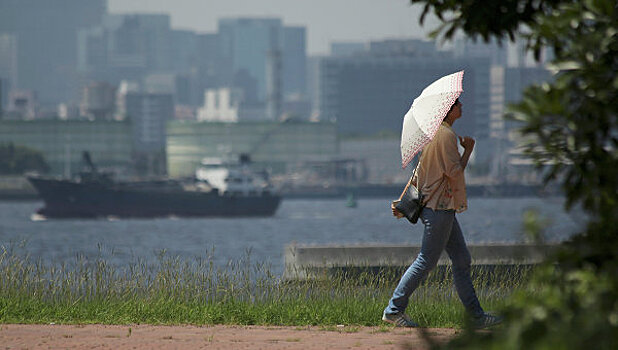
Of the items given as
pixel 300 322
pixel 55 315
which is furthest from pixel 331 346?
pixel 55 315

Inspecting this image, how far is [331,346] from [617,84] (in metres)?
3.24

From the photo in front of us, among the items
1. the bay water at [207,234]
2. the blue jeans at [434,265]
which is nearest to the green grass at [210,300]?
the blue jeans at [434,265]

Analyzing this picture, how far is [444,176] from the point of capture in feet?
23.5

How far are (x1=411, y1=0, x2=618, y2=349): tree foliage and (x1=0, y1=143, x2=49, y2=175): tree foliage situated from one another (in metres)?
149

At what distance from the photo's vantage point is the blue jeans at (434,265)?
7.20 m

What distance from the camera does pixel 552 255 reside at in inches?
138

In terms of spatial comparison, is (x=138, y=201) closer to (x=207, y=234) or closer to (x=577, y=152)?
(x=207, y=234)

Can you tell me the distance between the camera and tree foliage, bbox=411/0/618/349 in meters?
3.33

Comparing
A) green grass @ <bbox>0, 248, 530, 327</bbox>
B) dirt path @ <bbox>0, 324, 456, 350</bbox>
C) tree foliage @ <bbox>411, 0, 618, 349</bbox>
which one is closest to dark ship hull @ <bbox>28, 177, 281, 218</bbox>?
green grass @ <bbox>0, 248, 530, 327</bbox>

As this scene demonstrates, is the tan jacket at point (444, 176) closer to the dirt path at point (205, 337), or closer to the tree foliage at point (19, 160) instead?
the dirt path at point (205, 337)

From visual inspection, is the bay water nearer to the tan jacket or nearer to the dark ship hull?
the dark ship hull

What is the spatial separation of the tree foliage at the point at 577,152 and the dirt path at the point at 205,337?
7.86ft

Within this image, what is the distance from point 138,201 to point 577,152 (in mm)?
81914

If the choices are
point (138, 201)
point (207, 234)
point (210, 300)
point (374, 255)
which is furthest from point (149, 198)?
point (210, 300)
